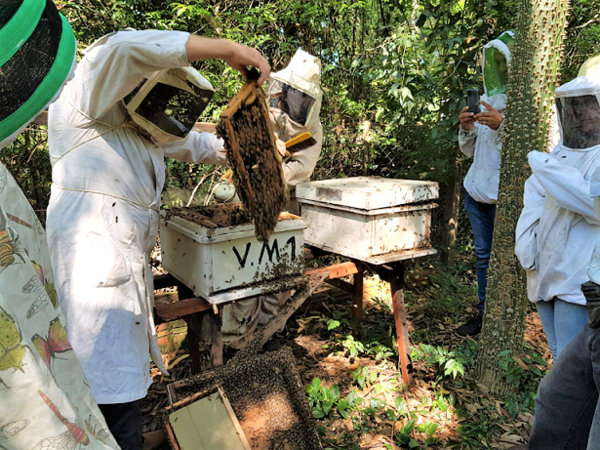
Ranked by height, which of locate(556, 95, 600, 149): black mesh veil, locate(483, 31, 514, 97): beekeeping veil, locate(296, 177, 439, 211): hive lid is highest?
locate(483, 31, 514, 97): beekeeping veil

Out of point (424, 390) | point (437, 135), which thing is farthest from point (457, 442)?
point (437, 135)

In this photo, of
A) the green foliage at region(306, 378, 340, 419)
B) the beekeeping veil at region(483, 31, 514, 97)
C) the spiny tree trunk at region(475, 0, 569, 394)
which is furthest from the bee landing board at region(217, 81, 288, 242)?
the beekeeping veil at region(483, 31, 514, 97)

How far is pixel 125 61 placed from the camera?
1520 mm

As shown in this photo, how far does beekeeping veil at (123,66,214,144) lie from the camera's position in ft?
5.66

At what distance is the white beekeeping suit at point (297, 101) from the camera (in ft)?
9.66

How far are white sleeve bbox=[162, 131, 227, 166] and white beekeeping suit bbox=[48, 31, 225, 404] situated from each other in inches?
19.1

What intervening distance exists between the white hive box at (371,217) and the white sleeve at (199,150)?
773mm

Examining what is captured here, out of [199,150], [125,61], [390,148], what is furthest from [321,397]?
[390,148]

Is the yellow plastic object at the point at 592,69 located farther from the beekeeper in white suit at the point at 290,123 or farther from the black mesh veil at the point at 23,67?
the black mesh veil at the point at 23,67

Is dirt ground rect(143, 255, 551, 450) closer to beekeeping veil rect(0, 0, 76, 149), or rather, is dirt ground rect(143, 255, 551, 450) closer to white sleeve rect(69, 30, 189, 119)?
white sleeve rect(69, 30, 189, 119)

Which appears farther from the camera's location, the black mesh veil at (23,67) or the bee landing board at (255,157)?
the bee landing board at (255,157)

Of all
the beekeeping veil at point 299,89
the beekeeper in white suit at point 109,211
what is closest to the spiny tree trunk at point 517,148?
the beekeeping veil at point 299,89

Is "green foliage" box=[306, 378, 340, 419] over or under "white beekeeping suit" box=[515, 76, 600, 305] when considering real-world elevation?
under

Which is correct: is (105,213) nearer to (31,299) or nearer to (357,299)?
(31,299)
